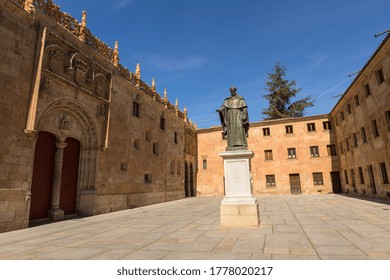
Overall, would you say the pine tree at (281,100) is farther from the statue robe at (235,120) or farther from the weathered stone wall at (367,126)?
the statue robe at (235,120)

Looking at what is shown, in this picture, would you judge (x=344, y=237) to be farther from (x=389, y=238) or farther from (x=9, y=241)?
(x=9, y=241)

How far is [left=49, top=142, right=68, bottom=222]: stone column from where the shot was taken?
10312 mm

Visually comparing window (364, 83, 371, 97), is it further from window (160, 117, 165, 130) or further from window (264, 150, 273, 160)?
window (160, 117, 165, 130)

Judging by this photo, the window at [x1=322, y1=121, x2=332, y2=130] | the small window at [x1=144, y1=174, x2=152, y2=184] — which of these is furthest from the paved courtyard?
the window at [x1=322, y1=121, x2=332, y2=130]

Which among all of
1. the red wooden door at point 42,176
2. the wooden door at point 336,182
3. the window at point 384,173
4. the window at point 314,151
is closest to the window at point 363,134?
the window at point 384,173

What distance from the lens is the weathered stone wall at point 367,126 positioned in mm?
15328

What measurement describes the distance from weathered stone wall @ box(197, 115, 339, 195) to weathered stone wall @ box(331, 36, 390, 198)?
86.8 inches

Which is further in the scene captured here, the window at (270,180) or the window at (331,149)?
the window at (270,180)

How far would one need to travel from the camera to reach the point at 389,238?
5.53 m

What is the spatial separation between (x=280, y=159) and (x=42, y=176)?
23.9 m

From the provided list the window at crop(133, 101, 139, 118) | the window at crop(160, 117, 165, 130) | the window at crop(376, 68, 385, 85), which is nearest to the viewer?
the window at crop(376, 68, 385, 85)

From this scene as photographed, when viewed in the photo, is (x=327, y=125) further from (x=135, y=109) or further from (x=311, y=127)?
(x=135, y=109)

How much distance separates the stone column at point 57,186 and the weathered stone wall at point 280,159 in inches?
784

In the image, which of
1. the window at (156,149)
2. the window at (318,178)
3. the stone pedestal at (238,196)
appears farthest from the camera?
the window at (318,178)
